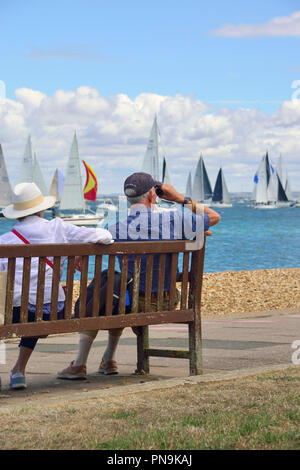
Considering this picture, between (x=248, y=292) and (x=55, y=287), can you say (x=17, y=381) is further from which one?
(x=248, y=292)

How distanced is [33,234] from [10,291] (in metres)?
0.59

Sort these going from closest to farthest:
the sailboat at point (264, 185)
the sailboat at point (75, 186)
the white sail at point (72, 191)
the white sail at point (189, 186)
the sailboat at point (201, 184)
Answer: the sailboat at point (75, 186) < the white sail at point (72, 191) < the sailboat at point (201, 184) < the white sail at point (189, 186) < the sailboat at point (264, 185)

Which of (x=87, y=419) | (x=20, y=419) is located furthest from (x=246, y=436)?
(x=20, y=419)

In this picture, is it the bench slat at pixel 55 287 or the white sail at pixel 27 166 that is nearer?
the bench slat at pixel 55 287

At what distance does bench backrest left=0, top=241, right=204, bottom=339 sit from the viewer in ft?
15.6

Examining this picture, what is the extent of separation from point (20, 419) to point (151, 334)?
4.69 metres

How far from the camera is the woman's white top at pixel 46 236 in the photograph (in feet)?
16.5

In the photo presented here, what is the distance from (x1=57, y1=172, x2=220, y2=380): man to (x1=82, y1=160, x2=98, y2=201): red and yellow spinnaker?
61.1 meters

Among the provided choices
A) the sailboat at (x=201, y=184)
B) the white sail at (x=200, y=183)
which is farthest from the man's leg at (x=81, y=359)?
the white sail at (x=200, y=183)

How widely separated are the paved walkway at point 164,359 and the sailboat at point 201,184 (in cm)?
7767

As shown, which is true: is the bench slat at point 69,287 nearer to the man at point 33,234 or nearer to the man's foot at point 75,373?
the man at point 33,234

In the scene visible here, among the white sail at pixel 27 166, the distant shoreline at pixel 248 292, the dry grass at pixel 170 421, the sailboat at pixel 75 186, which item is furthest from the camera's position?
the white sail at pixel 27 166

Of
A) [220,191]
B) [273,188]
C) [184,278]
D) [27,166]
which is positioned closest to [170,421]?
[184,278]

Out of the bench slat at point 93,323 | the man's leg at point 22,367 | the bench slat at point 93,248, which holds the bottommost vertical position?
the man's leg at point 22,367
